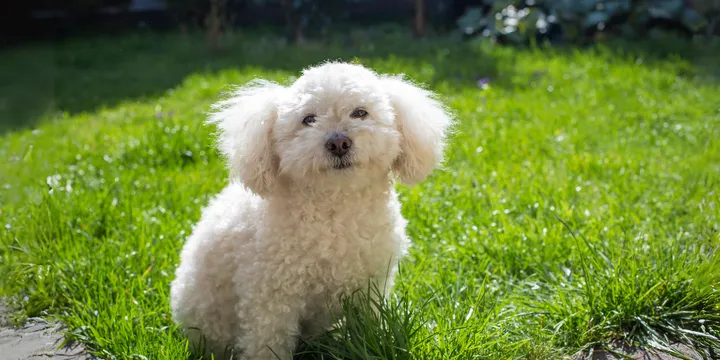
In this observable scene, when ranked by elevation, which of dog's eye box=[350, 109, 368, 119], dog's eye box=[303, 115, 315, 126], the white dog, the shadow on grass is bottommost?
the shadow on grass

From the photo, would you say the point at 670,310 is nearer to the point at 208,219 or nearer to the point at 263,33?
the point at 208,219

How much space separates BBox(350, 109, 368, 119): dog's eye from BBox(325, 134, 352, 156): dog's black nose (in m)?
0.13

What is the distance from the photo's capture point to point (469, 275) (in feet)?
9.73

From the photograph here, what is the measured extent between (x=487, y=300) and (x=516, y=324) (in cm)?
17

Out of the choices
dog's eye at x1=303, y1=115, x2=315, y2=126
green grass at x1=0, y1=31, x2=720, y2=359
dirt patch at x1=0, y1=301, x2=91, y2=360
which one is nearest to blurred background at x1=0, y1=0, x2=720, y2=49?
green grass at x1=0, y1=31, x2=720, y2=359

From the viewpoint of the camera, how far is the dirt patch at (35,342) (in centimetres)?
260

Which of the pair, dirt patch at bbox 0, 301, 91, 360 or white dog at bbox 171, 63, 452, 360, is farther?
dirt patch at bbox 0, 301, 91, 360

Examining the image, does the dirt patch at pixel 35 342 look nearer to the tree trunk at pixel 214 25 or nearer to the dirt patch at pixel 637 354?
the dirt patch at pixel 637 354

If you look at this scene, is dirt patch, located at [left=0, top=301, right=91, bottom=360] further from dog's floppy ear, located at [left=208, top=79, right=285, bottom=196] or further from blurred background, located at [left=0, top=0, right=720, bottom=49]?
blurred background, located at [left=0, top=0, right=720, bottom=49]

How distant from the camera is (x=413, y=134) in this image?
8.03 feet

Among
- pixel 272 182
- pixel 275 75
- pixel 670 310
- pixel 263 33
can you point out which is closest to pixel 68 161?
pixel 275 75

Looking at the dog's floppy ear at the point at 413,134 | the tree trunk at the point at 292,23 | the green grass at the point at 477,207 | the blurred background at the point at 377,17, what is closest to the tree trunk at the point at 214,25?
the blurred background at the point at 377,17

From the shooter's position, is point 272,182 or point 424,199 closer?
point 272,182

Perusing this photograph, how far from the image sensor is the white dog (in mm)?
2309
